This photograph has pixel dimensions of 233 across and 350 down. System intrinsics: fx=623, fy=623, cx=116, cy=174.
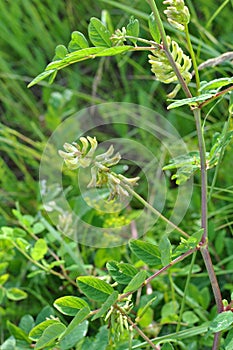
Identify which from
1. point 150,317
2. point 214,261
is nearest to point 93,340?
point 150,317

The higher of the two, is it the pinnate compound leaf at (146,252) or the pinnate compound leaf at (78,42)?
the pinnate compound leaf at (78,42)

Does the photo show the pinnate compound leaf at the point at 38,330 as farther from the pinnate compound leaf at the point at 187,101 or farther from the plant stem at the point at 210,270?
the pinnate compound leaf at the point at 187,101

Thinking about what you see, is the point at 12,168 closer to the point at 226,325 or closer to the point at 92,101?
the point at 92,101

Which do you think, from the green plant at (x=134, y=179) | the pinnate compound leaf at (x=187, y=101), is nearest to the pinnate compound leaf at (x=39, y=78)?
the green plant at (x=134, y=179)

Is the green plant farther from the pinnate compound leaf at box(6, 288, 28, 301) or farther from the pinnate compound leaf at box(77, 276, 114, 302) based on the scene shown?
the pinnate compound leaf at box(6, 288, 28, 301)

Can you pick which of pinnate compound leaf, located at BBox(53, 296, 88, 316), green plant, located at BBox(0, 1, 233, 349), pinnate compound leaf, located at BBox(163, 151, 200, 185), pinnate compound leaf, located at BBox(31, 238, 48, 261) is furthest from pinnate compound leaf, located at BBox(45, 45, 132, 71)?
pinnate compound leaf, located at BBox(31, 238, 48, 261)

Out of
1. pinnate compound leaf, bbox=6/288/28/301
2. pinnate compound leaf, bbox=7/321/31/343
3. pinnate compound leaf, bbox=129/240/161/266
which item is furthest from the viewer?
pinnate compound leaf, bbox=6/288/28/301
